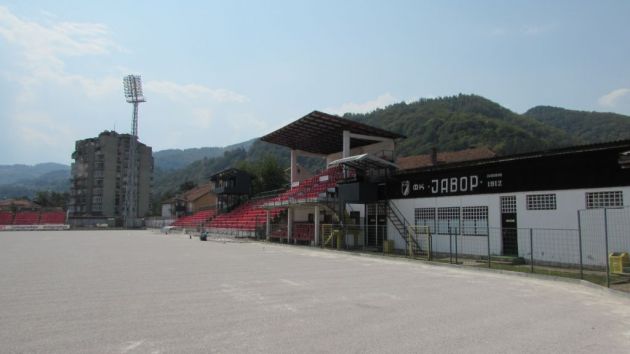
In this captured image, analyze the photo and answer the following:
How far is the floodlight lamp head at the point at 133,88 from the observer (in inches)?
3410

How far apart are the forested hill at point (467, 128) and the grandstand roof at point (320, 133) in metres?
34.0

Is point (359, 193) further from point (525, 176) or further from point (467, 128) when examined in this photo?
point (467, 128)

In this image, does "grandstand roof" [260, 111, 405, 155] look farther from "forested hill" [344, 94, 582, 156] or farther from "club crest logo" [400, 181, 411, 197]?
"forested hill" [344, 94, 582, 156]

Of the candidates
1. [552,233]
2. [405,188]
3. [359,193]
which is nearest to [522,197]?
[552,233]

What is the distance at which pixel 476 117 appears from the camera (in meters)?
90.7

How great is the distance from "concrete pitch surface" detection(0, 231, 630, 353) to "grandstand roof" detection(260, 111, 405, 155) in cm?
1953

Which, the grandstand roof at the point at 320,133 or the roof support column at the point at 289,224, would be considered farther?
the roof support column at the point at 289,224

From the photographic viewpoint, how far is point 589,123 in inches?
4043

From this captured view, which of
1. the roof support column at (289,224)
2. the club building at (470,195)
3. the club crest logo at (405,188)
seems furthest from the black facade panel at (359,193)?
the roof support column at (289,224)

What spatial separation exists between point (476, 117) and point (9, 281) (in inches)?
3547

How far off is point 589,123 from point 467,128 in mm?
36766

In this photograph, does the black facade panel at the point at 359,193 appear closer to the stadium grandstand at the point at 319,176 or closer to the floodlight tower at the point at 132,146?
the stadium grandstand at the point at 319,176

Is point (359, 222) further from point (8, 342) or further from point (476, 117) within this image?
point (476, 117)

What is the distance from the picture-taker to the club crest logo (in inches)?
1082
